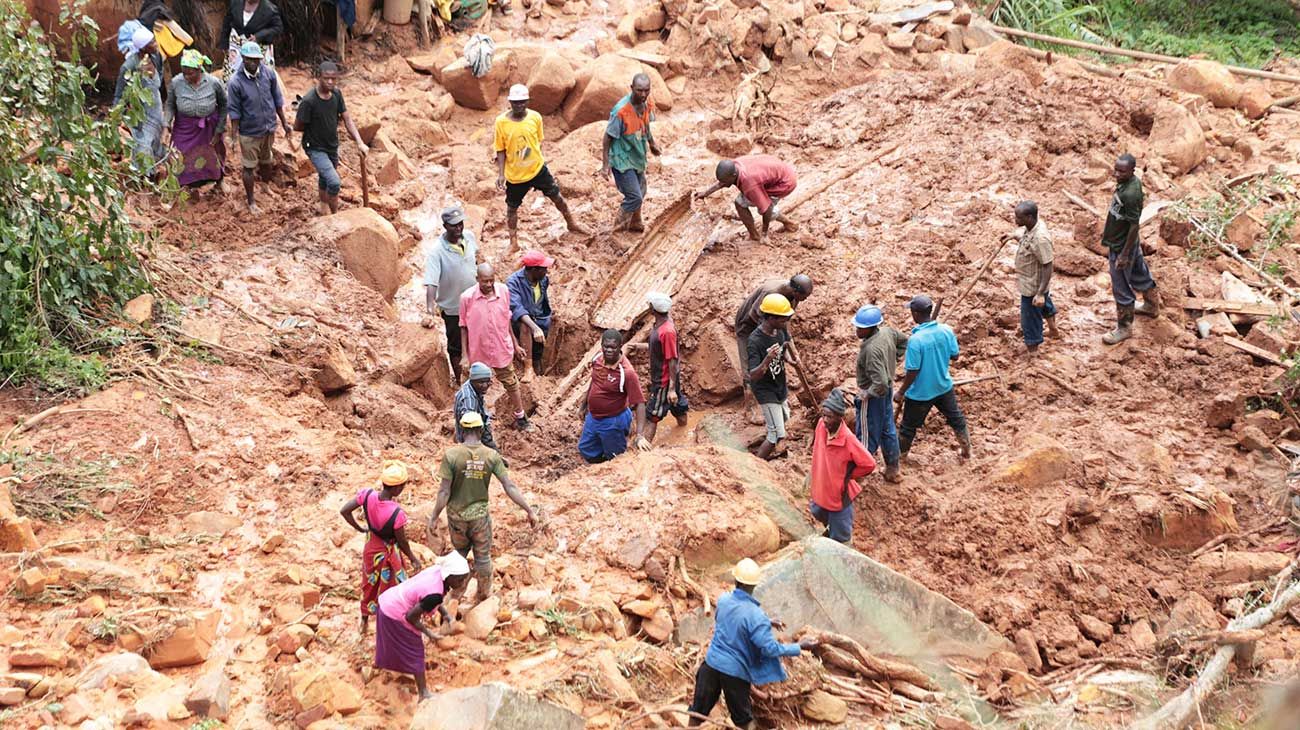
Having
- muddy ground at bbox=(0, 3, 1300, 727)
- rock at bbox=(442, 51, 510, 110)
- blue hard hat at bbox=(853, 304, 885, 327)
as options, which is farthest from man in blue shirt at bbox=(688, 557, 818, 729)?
rock at bbox=(442, 51, 510, 110)

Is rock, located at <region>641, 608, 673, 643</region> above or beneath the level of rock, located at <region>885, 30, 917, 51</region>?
beneath

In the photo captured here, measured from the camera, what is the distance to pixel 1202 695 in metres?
5.52

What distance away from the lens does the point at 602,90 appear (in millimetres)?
13172

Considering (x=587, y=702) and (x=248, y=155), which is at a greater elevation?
(x=248, y=155)

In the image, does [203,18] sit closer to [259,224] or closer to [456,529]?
[259,224]

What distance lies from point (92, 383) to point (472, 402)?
2.72 metres

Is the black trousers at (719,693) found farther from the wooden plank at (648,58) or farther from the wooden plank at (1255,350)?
the wooden plank at (648,58)

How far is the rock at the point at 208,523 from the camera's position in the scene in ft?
22.4

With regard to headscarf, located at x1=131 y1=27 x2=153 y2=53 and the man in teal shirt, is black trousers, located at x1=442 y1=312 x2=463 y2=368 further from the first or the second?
headscarf, located at x1=131 y1=27 x2=153 y2=53

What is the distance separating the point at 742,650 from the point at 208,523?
11.7ft

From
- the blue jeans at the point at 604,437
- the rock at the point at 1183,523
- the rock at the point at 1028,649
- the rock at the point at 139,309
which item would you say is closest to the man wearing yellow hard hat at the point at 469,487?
the blue jeans at the point at 604,437

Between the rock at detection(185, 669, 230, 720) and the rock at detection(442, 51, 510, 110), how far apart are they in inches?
360

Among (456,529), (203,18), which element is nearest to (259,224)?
(203,18)

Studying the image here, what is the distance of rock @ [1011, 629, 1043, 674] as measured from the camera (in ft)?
20.9
